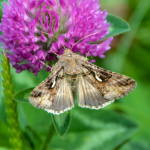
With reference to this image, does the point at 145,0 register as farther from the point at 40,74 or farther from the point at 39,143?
the point at 39,143

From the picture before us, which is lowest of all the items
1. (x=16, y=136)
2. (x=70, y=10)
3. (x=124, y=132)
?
(x=124, y=132)

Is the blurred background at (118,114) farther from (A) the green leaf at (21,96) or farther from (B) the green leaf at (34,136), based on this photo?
(A) the green leaf at (21,96)

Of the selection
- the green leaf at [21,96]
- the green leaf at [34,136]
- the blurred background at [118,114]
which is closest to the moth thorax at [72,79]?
the green leaf at [21,96]

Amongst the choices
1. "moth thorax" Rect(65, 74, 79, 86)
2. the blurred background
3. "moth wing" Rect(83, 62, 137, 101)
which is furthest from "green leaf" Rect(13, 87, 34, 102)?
the blurred background

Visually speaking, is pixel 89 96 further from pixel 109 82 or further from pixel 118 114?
pixel 118 114

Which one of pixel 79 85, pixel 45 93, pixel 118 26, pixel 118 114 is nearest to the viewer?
pixel 45 93

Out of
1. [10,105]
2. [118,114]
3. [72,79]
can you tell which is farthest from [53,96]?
Answer: [118,114]

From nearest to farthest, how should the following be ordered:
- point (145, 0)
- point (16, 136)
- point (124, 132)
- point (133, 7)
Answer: point (16, 136), point (124, 132), point (145, 0), point (133, 7)

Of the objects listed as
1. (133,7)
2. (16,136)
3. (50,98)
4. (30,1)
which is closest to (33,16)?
(30,1)
